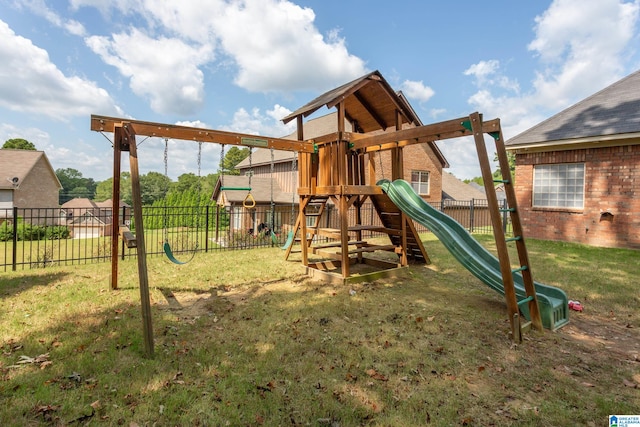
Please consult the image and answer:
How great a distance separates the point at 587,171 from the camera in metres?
11.2

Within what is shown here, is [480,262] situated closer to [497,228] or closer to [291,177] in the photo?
[497,228]

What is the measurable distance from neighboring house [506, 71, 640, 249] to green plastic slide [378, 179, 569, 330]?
8.01 meters

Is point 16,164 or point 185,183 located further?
point 185,183

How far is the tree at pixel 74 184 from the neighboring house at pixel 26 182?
7397cm

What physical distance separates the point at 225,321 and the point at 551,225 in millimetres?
12476

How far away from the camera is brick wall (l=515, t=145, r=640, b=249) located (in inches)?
407

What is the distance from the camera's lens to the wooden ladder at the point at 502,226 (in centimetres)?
414

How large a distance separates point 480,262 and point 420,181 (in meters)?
16.9

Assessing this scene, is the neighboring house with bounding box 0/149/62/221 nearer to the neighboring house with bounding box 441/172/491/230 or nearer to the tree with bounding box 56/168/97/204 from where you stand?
the neighboring house with bounding box 441/172/491/230

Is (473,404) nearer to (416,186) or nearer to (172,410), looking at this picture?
(172,410)

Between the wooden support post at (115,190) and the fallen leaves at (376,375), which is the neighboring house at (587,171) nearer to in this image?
the fallen leaves at (376,375)

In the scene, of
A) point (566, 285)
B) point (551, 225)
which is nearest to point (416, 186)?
point (551, 225)

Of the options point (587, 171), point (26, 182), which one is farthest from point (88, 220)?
point (587, 171)

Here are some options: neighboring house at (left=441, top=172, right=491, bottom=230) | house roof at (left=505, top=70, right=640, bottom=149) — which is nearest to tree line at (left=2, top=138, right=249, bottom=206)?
house roof at (left=505, top=70, right=640, bottom=149)
